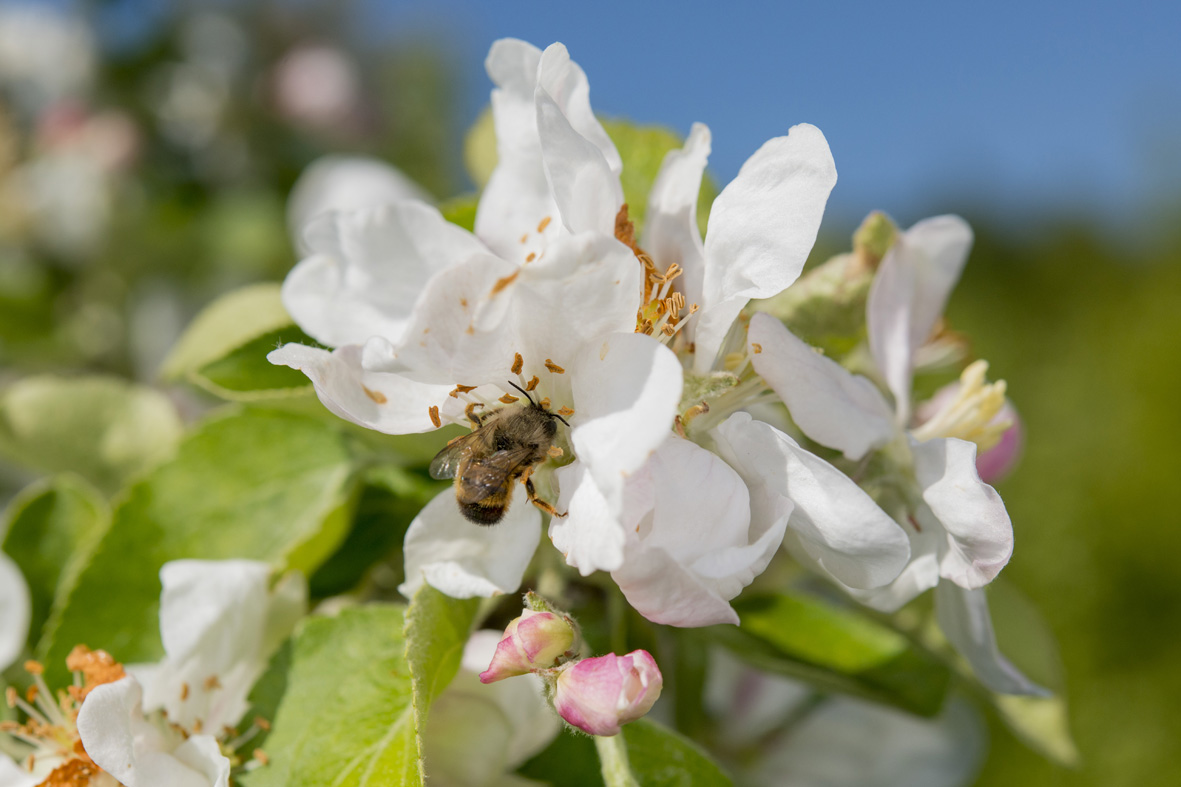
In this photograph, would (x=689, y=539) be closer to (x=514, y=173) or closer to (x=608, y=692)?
(x=608, y=692)

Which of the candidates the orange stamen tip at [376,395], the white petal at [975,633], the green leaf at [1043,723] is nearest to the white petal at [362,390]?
the orange stamen tip at [376,395]

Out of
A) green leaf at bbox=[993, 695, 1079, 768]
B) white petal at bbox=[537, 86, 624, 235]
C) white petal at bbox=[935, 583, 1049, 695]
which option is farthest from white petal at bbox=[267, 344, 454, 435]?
green leaf at bbox=[993, 695, 1079, 768]

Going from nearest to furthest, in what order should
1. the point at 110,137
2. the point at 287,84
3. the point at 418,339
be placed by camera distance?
the point at 418,339 → the point at 110,137 → the point at 287,84

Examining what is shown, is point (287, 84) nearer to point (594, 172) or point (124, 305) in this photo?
point (124, 305)

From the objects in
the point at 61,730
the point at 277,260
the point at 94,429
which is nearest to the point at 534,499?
the point at 61,730

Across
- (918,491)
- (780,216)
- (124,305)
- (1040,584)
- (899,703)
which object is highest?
(780,216)

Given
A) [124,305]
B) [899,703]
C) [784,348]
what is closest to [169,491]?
[784,348]
